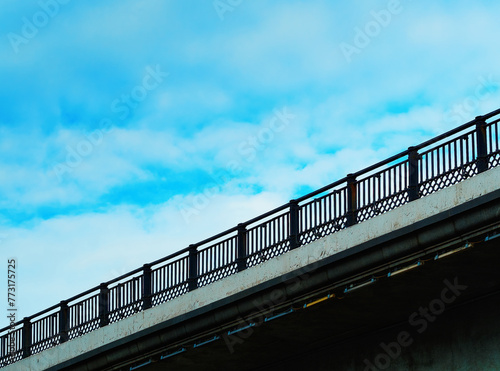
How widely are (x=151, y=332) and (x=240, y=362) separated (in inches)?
78.3

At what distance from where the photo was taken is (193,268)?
22734mm

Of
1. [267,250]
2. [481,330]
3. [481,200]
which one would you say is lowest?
[481,330]

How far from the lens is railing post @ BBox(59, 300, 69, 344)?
2586 cm

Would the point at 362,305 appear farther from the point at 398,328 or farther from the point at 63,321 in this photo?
the point at 63,321

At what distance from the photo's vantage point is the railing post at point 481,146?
17.2 metres

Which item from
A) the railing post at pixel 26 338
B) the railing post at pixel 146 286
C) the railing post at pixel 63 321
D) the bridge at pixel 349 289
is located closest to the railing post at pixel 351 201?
the bridge at pixel 349 289

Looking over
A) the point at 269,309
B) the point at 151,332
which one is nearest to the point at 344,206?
the point at 269,309

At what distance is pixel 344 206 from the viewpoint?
19.5 metres

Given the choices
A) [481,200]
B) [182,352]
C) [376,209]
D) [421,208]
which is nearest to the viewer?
[481,200]

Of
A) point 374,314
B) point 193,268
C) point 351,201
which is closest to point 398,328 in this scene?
point 374,314

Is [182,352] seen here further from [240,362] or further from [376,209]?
[376,209]

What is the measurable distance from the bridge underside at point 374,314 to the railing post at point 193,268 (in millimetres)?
1329
